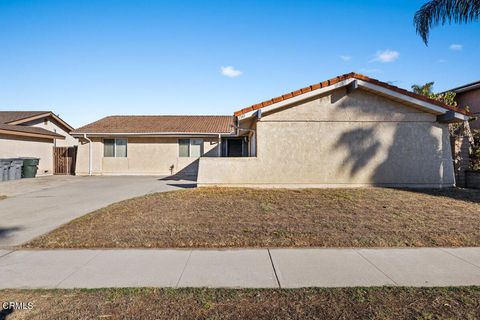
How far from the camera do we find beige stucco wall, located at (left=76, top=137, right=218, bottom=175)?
18281mm

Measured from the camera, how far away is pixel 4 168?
15344mm

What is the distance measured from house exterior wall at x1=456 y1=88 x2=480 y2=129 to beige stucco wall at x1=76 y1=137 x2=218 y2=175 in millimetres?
14963

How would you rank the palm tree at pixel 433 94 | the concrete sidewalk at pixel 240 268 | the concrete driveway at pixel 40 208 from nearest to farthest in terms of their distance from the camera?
the concrete sidewalk at pixel 240 268
the concrete driveway at pixel 40 208
the palm tree at pixel 433 94

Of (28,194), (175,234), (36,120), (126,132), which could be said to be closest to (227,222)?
(175,234)

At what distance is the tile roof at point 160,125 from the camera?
1820 centimetres

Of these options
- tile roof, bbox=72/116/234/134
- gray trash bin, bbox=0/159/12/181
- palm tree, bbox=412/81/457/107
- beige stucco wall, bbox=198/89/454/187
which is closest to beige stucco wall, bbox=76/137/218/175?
tile roof, bbox=72/116/234/134

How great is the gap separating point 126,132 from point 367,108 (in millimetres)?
14093

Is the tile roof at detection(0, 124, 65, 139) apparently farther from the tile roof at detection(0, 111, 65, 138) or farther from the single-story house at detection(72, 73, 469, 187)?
the single-story house at detection(72, 73, 469, 187)

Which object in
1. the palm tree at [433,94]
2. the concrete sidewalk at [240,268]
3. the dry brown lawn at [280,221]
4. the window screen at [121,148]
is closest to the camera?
the concrete sidewalk at [240,268]

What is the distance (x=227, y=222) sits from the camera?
638 cm

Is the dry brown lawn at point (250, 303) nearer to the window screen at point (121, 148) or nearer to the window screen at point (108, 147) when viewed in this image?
the window screen at point (121, 148)

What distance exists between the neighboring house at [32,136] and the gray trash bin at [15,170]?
1.01 metres

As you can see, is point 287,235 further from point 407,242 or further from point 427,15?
point 427,15

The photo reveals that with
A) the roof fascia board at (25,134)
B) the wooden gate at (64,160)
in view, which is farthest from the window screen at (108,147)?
the roof fascia board at (25,134)
